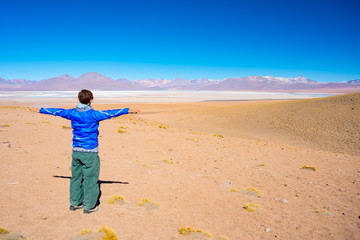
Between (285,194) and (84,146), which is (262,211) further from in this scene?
(84,146)

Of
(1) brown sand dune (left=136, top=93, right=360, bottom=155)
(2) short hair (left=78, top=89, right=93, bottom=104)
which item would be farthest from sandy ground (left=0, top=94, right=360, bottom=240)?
(1) brown sand dune (left=136, top=93, right=360, bottom=155)

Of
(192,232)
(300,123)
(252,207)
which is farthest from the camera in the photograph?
(300,123)

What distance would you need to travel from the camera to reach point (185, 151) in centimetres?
1216

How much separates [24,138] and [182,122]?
2069 centimetres

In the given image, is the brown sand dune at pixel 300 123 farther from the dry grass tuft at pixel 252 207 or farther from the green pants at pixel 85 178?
the green pants at pixel 85 178

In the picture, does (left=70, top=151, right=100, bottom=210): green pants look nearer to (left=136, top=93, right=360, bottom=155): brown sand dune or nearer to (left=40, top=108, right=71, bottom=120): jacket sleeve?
(left=40, top=108, right=71, bottom=120): jacket sleeve

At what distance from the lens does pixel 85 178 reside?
4.78 metres

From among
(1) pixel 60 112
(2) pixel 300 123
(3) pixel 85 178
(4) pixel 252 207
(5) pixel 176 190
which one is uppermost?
(1) pixel 60 112

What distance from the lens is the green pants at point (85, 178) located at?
15.3 feet

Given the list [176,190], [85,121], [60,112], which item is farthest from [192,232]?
[60,112]

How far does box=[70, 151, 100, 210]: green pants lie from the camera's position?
4664 millimetres

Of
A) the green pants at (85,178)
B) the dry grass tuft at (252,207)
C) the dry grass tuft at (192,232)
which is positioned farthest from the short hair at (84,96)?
the dry grass tuft at (252,207)

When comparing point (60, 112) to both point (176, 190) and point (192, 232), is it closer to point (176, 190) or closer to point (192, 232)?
point (192, 232)

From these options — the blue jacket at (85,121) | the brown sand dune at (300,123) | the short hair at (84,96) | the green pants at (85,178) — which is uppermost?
the short hair at (84,96)
